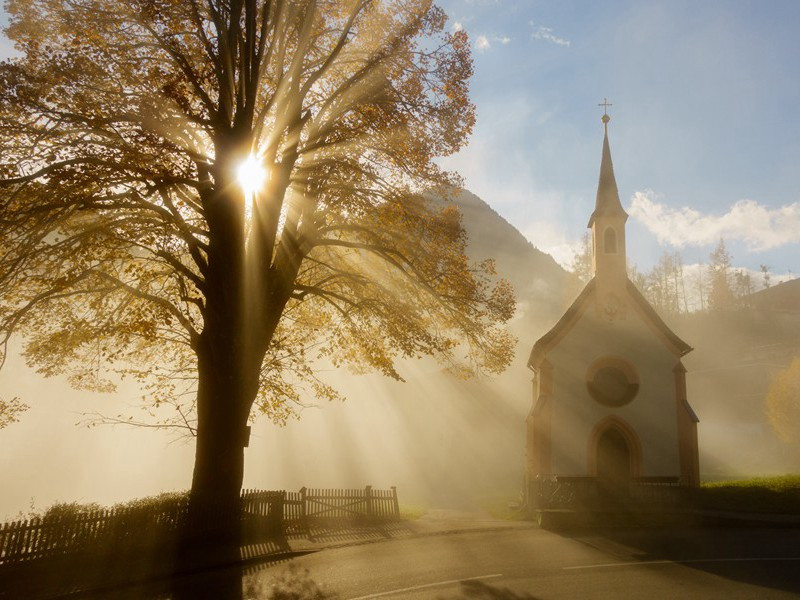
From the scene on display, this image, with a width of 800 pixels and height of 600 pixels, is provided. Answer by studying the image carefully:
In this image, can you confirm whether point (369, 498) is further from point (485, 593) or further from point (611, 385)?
point (485, 593)

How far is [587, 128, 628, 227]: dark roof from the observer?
28895 mm

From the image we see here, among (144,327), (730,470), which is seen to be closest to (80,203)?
(144,327)

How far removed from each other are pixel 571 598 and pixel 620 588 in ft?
4.02

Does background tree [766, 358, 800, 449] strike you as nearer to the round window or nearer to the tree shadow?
the round window

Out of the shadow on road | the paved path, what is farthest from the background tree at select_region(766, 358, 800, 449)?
the paved path

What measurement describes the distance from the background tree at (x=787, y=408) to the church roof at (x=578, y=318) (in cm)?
3936

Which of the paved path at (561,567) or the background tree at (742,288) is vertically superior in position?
the background tree at (742,288)

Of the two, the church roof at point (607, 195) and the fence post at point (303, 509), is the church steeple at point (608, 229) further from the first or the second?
the fence post at point (303, 509)

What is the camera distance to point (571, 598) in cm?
941

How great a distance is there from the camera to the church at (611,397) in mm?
25312

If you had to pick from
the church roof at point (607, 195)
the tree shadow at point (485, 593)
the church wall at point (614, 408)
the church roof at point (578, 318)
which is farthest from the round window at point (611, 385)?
the tree shadow at point (485, 593)

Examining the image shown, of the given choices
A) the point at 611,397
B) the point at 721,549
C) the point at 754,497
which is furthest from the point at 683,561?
the point at 611,397

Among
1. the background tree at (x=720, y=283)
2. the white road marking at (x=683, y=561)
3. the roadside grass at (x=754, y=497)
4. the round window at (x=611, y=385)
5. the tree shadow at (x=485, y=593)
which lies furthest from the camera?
the background tree at (x=720, y=283)

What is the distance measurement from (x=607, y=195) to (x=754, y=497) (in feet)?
46.4
